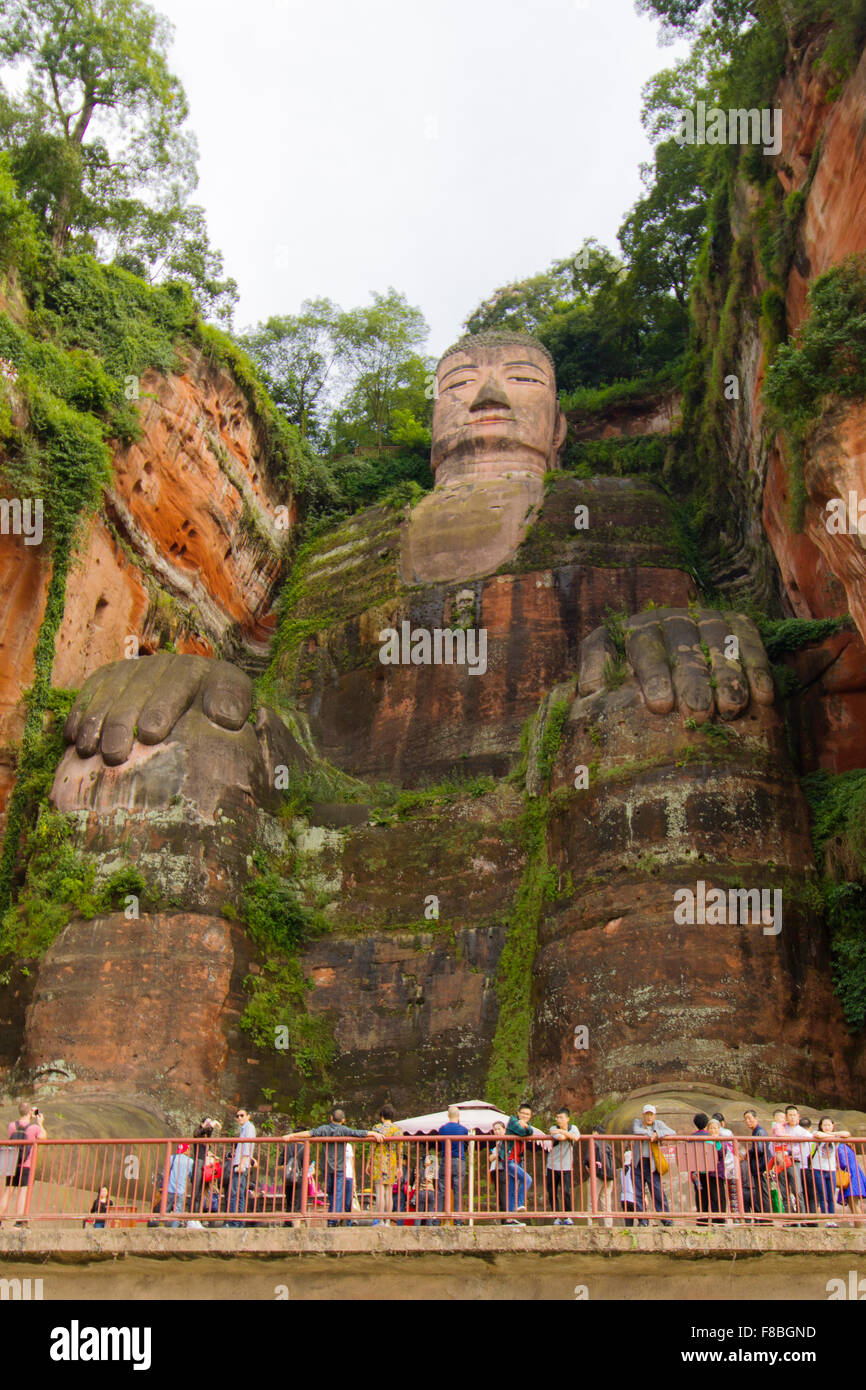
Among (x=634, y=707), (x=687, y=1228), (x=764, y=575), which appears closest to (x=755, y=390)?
(x=764, y=575)

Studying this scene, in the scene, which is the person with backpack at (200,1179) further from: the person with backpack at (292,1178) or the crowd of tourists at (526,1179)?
the person with backpack at (292,1178)

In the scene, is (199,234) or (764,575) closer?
(764,575)

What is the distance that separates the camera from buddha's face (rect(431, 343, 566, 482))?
36344mm

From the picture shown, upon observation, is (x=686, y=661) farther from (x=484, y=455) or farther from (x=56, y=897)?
(x=484, y=455)

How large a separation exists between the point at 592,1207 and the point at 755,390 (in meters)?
19.9

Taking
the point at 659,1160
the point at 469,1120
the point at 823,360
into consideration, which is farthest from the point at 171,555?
the point at 659,1160

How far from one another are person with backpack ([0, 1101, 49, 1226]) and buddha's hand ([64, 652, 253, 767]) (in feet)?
28.2

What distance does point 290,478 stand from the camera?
38.2 meters

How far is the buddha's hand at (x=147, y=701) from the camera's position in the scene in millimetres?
23844

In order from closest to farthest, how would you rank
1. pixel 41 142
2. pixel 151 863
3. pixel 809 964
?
pixel 809 964 < pixel 151 863 < pixel 41 142

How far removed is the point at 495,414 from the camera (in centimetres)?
3675

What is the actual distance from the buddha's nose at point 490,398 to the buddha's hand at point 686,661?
42.5 ft

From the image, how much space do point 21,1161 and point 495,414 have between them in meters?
25.1
